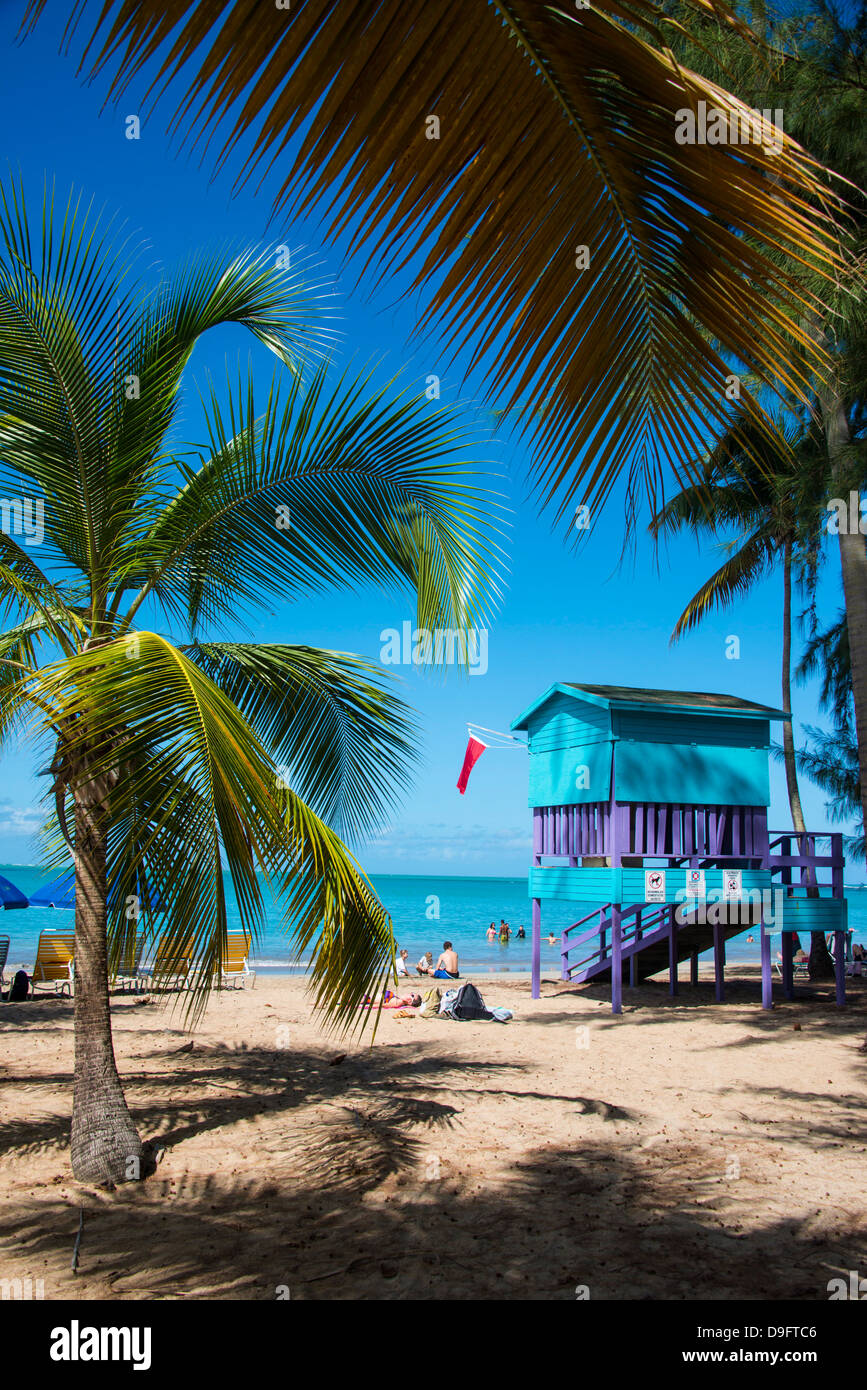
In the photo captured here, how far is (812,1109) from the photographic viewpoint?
8.91 metres

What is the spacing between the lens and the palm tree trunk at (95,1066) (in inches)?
255

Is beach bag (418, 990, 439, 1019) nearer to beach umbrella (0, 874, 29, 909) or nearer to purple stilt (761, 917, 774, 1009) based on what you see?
purple stilt (761, 917, 774, 1009)

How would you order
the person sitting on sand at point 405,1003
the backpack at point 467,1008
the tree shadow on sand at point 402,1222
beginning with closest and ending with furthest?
the tree shadow on sand at point 402,1222, the backpack at point 467,1008, the person sitting on sand at point 405,1003

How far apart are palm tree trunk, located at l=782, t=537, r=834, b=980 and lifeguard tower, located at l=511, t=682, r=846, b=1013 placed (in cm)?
381

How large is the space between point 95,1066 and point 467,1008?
899 cm

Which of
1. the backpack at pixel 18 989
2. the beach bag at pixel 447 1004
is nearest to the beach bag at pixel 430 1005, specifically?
the beach bag at pixel 447 1004

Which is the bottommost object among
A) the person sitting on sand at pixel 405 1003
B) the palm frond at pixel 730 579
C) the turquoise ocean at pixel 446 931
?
the turquoise ocean at pixel 446 931

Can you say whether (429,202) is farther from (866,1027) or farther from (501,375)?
(866,1027)

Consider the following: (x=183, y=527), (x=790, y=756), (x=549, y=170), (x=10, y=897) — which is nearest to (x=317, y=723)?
(x=183, y=527)

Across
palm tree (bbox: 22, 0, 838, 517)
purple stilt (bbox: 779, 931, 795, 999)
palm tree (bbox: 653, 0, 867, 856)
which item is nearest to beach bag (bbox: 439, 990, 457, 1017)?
purple stilt (bbox: 779, 931, 795, 999)

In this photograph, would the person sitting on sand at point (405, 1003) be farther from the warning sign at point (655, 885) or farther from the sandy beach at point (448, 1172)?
the warning sign at point (655, 885)

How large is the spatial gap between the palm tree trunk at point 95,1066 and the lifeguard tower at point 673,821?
10341 mm

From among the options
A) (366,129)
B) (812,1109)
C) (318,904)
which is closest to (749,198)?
(366,129)

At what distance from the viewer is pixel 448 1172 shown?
675 cm
